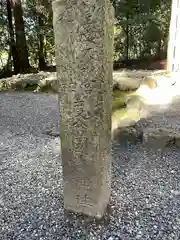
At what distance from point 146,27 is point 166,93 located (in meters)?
4.29

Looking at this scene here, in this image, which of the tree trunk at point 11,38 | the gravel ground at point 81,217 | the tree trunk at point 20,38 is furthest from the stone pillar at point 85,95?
the tree trunk at point 11,38

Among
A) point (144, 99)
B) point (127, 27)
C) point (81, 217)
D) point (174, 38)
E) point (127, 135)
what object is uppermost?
point (127, 27)

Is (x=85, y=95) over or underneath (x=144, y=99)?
over

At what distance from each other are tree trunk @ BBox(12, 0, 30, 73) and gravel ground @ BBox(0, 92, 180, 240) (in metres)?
4.28

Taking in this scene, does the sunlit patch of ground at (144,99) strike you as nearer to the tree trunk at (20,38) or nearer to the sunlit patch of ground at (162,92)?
the sunlit patch of ground at (162,92)

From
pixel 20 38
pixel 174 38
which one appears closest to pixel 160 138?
pixel 174 38

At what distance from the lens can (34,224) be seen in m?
1.61

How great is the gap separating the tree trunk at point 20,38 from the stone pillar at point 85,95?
217 inches

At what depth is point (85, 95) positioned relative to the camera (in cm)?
128

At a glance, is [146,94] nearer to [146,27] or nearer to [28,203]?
[28,203]

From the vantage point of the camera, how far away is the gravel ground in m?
1.53

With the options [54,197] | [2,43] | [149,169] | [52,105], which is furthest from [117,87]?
[2,43]

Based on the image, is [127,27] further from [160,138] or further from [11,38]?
[160,138]

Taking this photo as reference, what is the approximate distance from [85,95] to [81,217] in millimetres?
778
